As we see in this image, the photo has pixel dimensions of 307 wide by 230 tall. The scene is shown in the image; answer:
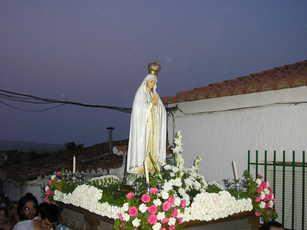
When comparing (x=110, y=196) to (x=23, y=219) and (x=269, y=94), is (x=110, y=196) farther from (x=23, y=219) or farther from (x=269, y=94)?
(x=269, y=94)

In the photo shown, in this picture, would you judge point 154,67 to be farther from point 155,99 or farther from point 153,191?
point 153,191

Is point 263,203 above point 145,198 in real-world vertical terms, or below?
below

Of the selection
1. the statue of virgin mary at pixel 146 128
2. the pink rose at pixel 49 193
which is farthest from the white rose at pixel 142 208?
the pink rose at pixel 49 193

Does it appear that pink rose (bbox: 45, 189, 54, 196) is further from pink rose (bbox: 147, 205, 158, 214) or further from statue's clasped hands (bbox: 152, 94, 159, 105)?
pink rose (bbox: 147, 205, 158, 214)

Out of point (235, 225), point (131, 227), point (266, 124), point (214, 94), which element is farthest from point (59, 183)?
point (266, 124)

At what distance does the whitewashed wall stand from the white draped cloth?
220cm

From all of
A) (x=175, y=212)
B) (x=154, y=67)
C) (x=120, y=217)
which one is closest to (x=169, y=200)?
(x=175, y=212)

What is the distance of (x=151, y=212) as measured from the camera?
3623 millimetres

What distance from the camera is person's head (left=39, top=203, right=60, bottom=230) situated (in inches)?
141

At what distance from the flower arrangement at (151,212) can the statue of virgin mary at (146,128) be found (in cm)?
106

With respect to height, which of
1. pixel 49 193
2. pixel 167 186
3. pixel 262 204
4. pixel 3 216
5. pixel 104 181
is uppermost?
pixel 167 186

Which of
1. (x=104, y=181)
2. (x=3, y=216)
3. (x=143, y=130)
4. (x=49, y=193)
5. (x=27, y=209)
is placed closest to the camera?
(x=27, y=209)

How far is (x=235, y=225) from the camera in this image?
449 centimetres

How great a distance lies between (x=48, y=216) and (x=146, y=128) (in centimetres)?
180
